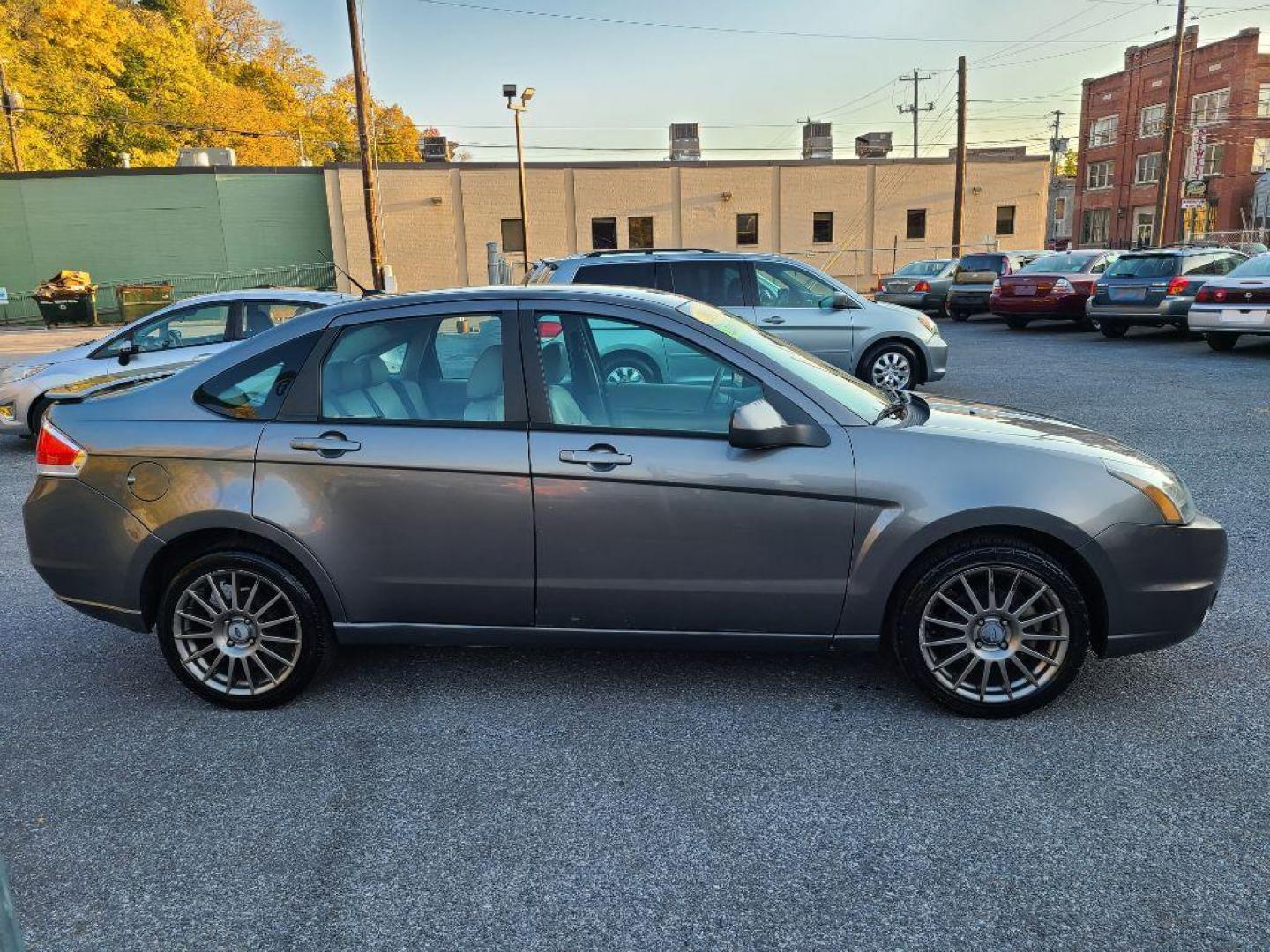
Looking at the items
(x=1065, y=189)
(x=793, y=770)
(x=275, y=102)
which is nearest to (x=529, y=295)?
(x=793, y=770)

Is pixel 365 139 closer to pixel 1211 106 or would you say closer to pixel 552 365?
pixel 552 365

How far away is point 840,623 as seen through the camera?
350 cm

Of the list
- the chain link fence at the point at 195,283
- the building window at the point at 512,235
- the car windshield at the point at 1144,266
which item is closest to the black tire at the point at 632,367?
the car windshield at the point at 1144,266

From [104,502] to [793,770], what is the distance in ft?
9.49

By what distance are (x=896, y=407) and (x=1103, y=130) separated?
65023 mm

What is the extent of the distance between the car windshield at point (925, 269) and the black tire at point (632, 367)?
22.6 meters

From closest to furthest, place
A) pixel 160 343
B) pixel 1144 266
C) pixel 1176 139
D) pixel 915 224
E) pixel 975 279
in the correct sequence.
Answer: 1. pixel 160 343
2. pixel 1144 266
3. pixel 975 279
4. pixel 915 224
5. pixel 1176 139

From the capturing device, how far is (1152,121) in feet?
177

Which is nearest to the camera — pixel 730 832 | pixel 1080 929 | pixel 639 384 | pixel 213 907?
pixel 1080 929

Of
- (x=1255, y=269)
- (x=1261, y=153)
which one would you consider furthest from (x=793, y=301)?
(x=1261, y=153)

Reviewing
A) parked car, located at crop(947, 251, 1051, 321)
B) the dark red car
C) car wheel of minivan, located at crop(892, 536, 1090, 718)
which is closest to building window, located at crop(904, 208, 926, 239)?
parked car, located at crop(947, 251, 1051, 321)

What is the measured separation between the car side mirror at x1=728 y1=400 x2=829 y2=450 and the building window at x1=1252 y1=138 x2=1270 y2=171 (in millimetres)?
56795

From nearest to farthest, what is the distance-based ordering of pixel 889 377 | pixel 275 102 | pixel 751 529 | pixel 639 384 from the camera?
1. pixel 751 529
2. pixel 639 384
3. pixel 889 377
4. pixel 275 102

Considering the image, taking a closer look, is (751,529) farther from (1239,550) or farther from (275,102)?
(275,102)
